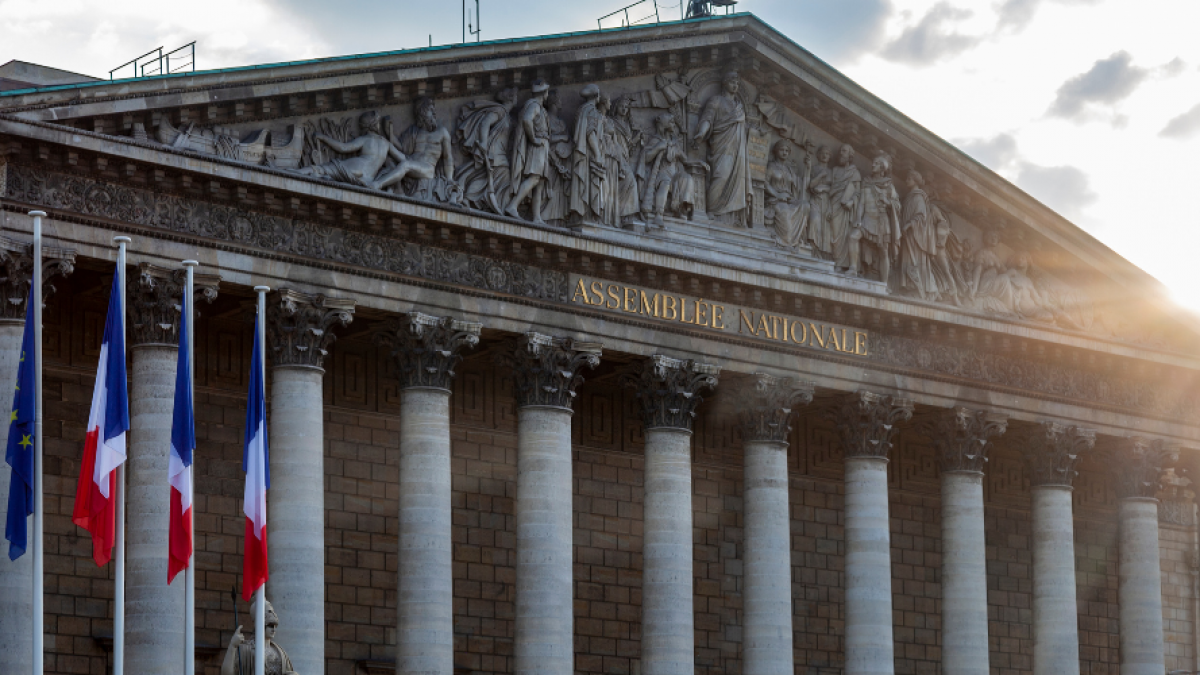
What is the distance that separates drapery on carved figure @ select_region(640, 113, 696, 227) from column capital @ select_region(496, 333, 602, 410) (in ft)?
9.89

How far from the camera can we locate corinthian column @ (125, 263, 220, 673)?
96.0 ft

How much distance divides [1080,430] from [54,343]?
67.1 ft

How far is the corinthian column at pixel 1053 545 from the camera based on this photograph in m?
40.6

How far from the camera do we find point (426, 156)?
109ft

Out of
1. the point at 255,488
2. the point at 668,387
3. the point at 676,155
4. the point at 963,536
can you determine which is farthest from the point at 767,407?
the point at 255,488

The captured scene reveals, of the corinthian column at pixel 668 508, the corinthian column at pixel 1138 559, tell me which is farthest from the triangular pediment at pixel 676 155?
the corinthian column at pixel 1138 559

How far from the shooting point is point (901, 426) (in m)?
42.0

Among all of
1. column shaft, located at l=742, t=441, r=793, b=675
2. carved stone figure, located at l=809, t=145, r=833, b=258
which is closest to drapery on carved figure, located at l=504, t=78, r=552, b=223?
carved stone figure, located at l=809, t=145, r=833, b=258

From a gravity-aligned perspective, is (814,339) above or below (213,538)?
above

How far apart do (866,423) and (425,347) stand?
9.57m

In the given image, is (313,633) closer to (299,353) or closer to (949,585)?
(299,353)

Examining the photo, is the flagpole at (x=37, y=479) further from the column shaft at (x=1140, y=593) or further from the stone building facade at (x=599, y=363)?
the column shaft at (x=1140, y=593)

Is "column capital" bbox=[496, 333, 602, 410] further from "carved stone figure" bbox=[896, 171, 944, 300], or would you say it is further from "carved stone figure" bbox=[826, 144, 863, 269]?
"carved stone figure" bbox=[896, 171, 944, 300]

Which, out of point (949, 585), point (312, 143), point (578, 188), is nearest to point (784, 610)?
point (949, 585)
